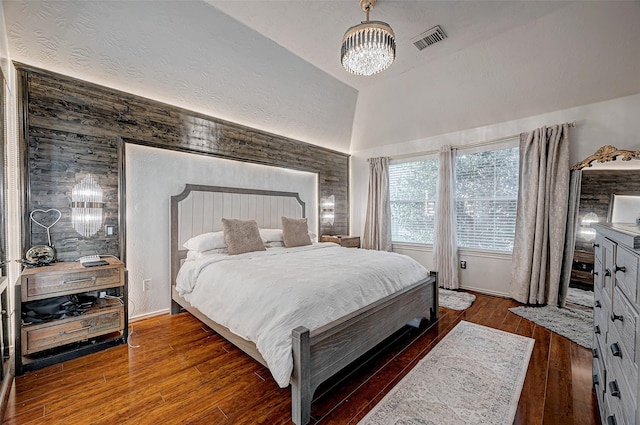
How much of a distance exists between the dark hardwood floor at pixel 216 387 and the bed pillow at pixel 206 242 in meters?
→ 0.95

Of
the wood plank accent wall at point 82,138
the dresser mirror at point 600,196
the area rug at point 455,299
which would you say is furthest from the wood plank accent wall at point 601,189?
the wood plank accent wall at point 82,138

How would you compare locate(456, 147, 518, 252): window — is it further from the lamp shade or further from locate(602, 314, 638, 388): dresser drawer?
the lamp shade

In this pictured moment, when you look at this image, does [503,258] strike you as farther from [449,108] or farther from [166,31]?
[166,31]

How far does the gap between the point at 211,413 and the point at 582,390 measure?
2.51 metres


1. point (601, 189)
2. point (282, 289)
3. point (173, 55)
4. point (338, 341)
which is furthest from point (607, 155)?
point (173, 55)

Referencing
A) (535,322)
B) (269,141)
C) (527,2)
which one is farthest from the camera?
(269,141)

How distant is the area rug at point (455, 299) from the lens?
3520 mm

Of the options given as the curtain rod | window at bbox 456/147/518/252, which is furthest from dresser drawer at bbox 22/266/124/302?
window at bbox 456/147/518/252

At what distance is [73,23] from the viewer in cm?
231

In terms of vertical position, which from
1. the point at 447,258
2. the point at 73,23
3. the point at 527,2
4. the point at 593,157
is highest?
the point at 527,2

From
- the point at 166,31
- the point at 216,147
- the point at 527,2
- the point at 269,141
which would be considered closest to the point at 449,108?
the point at 527,2

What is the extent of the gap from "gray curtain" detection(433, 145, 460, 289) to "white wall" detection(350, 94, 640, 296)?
0.20 metres

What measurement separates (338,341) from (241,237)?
188 centimetres

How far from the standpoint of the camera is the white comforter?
1.75m
